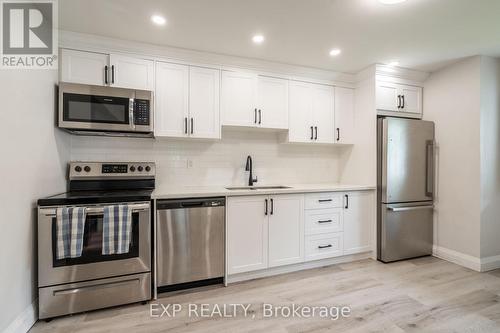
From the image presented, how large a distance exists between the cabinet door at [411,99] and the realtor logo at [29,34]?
3.96 meters

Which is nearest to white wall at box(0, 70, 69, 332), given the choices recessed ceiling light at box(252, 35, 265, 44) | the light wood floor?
the light wood floor

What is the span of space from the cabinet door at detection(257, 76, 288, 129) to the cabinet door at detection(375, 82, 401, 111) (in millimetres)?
1232

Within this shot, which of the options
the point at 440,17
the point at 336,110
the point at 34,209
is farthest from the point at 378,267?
the point at 34,209

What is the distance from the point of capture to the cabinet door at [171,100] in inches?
99.6

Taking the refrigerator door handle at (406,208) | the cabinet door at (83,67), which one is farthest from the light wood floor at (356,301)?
the cabinet door at (83,67)

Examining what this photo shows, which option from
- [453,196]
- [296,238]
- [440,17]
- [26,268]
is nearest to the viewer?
[26,268]

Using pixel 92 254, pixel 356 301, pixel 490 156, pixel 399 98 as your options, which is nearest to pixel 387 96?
pixel 399 98

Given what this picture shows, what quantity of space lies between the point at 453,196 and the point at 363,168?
1.12m

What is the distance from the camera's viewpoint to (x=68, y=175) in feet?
7.83

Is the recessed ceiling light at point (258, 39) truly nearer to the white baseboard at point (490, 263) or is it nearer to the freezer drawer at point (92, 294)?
the freezer drawer at point (92, 294)

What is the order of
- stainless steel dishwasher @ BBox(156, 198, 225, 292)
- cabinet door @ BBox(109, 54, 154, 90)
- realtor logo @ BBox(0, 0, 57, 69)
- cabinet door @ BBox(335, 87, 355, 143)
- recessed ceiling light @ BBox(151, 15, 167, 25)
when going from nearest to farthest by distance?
realtor logo @ BBox(0, 0, 57, 69)
recessed ceiling light @ BBox(151, 15, 167, 25)
stainless steel dishwasher @ BBox(156, 198, 225, 292)
cabinet door @ BBox(109, 54, 154, 90)
cabinet door @ BBox(335, 87, 355, 143)

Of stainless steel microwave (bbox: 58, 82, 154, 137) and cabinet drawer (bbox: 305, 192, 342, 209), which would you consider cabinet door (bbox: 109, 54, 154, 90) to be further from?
cabinet drawer (bbox: 305, 192, 342, 209)

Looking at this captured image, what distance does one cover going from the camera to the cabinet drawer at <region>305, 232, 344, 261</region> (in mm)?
2758

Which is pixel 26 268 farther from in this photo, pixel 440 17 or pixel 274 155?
pixel 440 17
